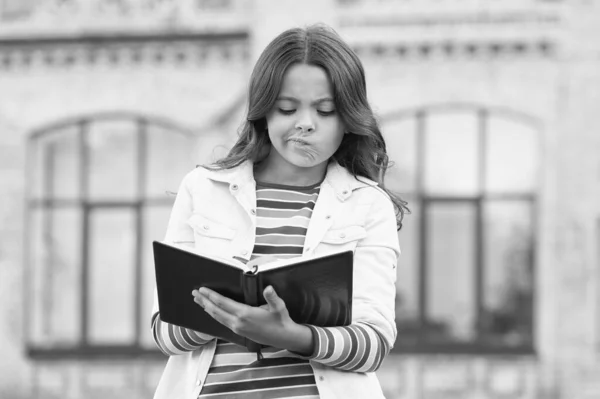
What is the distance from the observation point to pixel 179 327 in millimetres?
2645

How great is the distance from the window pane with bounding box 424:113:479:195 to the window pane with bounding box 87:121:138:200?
311 centimetres

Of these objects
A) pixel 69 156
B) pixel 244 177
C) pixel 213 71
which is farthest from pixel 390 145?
pixel 244 177

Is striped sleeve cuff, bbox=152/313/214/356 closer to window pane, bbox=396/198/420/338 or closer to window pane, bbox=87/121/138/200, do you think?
window pane, bbox=396/198/420/338

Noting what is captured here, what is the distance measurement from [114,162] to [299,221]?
9.20 m

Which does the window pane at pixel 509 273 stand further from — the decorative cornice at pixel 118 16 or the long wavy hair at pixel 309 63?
the long wavy hair at pixel 309 63

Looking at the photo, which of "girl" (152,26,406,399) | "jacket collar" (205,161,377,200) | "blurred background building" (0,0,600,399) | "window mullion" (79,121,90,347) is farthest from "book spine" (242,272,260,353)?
"window mullion" (79,121,90,347)

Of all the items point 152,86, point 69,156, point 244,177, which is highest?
point 152,86

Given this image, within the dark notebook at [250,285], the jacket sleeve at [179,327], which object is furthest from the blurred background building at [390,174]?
the dark notebook at [250,285]

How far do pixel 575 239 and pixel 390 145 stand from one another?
2057 mm

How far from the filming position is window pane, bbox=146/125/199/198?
460 inches

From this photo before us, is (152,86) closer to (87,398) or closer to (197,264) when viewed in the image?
(87,398)

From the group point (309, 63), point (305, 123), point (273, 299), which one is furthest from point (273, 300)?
point (309, 63)

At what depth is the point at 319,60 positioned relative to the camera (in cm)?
270

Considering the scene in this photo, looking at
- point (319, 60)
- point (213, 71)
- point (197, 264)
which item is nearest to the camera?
point (197, 264)
